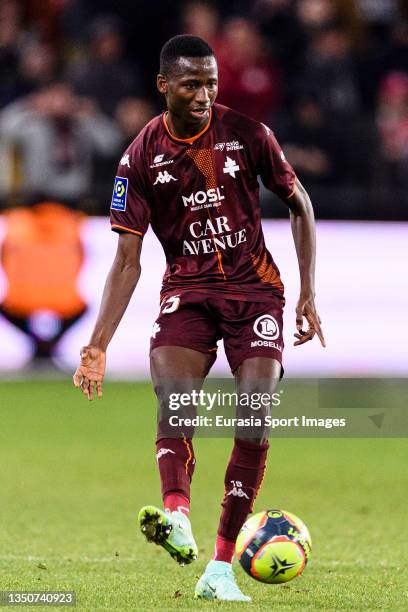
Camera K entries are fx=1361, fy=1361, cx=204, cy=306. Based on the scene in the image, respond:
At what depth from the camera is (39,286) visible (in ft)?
47.7

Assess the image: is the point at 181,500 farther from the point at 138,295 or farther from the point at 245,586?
the point at 138,295

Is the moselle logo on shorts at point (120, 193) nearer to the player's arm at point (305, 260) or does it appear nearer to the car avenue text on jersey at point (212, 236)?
the car avenue text on jersey at point (212, 236)

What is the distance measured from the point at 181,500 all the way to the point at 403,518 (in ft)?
9.16

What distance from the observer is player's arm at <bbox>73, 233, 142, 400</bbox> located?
607cm

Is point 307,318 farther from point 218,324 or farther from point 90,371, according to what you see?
point 90,371

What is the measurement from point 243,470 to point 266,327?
67cm

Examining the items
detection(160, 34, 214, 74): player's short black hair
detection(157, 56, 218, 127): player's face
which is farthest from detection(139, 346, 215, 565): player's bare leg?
detection(160, 34, 214, 74): player's short black hair

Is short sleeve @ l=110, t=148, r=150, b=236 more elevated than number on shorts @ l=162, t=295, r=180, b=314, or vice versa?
short sleeve @ l=110, t=148, r=150, b=236

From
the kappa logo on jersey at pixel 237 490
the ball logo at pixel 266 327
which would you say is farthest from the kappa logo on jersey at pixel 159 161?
the kappa logo on jersey at pixel 237 490

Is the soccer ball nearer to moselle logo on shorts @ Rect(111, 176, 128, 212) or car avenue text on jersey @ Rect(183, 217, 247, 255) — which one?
car avenue text on jersey @ Rect(183, 217, 247, 255)

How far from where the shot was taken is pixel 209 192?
636cm

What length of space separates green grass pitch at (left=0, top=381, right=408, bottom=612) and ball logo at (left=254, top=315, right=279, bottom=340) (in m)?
1.18

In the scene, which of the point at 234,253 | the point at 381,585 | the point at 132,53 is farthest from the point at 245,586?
the point at 132,53

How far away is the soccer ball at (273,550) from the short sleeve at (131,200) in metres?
1.49
